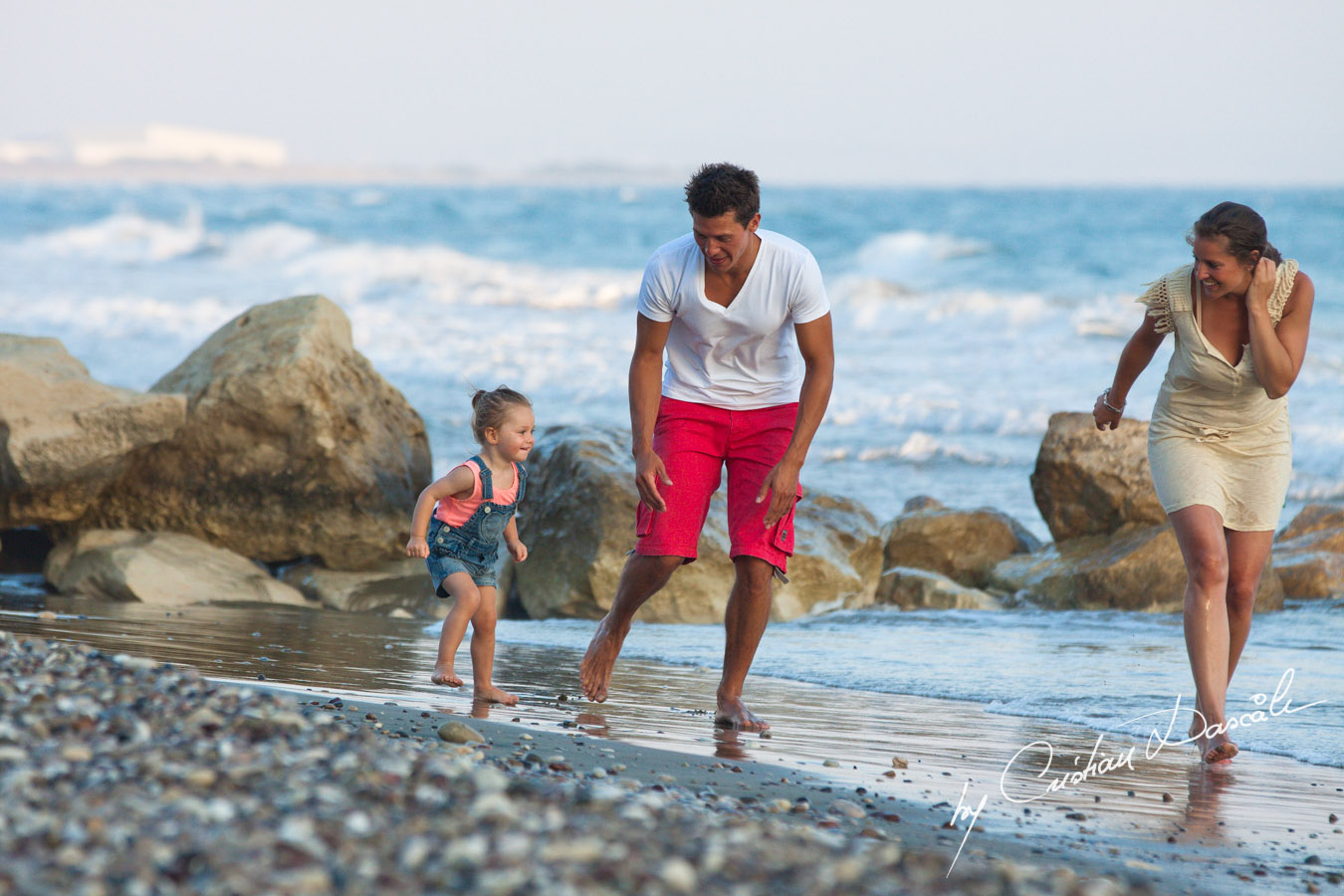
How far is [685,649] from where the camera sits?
6.39 m

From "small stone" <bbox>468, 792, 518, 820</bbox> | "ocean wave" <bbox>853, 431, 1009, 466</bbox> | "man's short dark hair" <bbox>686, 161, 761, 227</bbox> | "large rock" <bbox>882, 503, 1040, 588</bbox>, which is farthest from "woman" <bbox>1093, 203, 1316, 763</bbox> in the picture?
"ocean wave" <bbox>853, 431, 1009, 466</bbox>

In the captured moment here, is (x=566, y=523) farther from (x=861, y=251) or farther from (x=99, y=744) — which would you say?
(x=861, y=251)

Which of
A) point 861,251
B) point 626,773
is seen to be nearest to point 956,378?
point 626,773

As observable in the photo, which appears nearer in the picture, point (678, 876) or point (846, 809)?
point (678, 876)

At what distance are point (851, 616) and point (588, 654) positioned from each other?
2.72 m

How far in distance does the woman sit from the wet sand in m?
0.51

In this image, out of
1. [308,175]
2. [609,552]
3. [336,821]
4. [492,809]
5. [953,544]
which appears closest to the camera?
[336,821]

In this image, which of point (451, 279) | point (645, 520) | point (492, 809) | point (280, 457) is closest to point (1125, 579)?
point (645, 520)

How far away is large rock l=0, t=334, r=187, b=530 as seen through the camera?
6688mm

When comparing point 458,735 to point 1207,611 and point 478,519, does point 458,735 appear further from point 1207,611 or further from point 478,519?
point 1207,611

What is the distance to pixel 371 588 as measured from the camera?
7539 millimetres

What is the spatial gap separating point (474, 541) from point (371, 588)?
271cm

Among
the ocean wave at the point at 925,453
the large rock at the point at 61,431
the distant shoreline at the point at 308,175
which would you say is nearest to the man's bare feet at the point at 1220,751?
the large rock at the point at 61,431

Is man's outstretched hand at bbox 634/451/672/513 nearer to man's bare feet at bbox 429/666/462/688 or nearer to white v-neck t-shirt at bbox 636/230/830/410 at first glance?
white v-neck t-shirt at bbox 636/230/830/410
